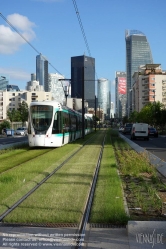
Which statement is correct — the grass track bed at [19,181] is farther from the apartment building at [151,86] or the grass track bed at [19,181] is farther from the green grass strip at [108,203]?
the apartment building at [151,86]

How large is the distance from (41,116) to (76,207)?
18.0 m

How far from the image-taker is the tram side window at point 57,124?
25.9 m

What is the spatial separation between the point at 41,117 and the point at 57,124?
128cm

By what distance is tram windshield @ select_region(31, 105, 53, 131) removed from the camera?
2533cm

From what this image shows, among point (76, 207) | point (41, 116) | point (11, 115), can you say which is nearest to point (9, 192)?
point (76, 207)

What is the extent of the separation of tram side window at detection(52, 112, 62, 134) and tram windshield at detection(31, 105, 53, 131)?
1.35 ft

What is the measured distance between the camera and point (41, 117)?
83.7 ft

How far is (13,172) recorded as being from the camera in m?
12.7

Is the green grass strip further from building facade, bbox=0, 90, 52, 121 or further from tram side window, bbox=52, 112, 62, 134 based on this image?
building facade, bbox=0, 90, 52, 121

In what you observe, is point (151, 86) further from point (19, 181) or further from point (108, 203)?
point (108, 203)

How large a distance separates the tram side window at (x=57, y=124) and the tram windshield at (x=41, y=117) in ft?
1.35

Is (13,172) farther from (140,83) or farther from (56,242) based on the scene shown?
(140,83)

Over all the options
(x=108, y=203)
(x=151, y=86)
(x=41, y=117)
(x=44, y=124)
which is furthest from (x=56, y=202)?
(x=151, y=86)

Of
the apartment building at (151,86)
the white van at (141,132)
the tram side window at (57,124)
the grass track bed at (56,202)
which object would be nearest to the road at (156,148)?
the tram side window at (57,124)
